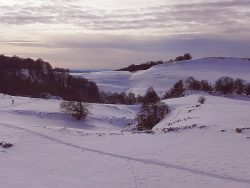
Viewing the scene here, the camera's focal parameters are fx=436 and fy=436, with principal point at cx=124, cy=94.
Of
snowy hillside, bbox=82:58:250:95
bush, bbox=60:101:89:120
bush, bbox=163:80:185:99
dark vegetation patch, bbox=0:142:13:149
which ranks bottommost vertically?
dark vegetation patch, bbox=0:142:13:149

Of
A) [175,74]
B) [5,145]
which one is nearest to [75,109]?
[5,145]

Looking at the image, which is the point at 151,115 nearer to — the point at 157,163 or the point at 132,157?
the point at 132,157

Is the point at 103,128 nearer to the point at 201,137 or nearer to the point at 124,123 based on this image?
the point at 124,123

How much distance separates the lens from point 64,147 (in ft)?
101

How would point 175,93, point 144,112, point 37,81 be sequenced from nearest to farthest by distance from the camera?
point 144,112
point 175,93
point 37,81

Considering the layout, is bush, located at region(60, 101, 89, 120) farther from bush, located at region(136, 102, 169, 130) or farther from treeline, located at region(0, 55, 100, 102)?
treeline, located at region(0, 55, 100, 102)

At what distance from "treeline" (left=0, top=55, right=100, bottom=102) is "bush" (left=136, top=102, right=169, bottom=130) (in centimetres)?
5164

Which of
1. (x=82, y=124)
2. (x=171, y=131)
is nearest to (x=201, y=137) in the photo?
(x=171, y=131)

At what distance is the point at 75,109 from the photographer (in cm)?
5931

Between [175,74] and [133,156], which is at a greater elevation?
[175,74]

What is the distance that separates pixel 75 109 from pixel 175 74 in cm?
9774

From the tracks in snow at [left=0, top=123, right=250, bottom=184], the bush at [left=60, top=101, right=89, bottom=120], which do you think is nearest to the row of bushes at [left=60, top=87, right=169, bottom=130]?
the bush at [left=60, top=101, right=89, bottom=120]

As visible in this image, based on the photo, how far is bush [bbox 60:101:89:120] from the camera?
193 ft

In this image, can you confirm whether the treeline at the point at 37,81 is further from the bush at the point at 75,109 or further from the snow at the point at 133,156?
the snow at the point at 133,156
